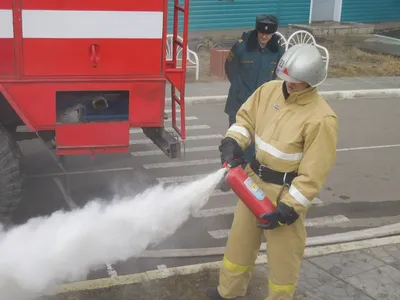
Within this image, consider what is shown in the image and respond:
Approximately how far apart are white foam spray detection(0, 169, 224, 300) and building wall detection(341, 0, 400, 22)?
17.7 metres

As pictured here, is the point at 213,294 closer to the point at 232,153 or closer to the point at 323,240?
the point at 232,153

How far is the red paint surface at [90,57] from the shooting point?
4.96 metres

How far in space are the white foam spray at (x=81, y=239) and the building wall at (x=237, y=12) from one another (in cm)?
1355

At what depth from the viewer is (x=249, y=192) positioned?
3.78 meters

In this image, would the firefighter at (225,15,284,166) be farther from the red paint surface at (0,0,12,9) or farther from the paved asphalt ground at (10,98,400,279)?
the red paint surface at (0,0,12,9)

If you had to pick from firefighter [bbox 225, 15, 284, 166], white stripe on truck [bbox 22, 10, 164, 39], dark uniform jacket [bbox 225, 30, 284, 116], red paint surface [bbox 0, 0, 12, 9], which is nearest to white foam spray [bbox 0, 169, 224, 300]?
white stripe on truck [bbox 22, 10, 164, 39]

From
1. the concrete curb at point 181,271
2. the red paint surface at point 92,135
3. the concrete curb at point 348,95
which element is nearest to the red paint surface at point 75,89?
the red paint surface at point 92,135

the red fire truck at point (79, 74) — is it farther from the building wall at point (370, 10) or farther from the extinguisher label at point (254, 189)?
the building wall at point (370, 10)

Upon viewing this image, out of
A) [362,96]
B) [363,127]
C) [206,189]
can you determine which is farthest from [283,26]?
[206,189]

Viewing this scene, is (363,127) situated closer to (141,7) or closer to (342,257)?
(342,257)

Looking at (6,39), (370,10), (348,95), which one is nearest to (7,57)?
(6,39)

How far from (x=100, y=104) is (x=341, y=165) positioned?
12.7ft

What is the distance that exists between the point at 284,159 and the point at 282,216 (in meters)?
0.37

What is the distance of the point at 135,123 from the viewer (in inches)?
214
